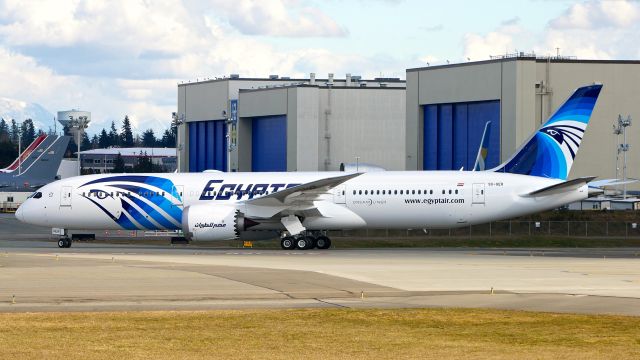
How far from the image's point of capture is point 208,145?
118812 mm

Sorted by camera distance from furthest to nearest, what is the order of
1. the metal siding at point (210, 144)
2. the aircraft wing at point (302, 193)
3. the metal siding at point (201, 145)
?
1. the metal siding at point (201, 145)
2. the metal siding at point (210, 144)
3. the aircraft wing at point (302, 193)

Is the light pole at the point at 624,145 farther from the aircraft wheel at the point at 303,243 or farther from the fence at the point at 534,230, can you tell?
the aircraft wheel at the point at 303,243

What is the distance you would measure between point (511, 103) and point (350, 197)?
38.0 m

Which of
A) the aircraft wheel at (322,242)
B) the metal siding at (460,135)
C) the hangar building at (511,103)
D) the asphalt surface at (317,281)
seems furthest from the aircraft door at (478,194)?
the metal siding at (460,135)

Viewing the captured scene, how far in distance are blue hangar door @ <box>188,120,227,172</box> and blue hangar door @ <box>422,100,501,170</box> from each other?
92.2ft

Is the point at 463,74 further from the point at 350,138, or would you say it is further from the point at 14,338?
the point at 14,338

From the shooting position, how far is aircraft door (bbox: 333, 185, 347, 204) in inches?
1868

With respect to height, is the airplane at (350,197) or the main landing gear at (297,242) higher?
the airplane at (350,197)

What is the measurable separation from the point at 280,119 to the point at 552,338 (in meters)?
88.5

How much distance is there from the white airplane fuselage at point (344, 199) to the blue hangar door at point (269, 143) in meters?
A: 55.6

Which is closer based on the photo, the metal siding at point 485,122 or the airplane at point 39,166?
the metal siding at point 485,122

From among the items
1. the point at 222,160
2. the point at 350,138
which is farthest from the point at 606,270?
Result: the point at 222,160

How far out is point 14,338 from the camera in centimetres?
1830

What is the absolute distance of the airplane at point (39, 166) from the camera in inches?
3981
